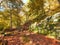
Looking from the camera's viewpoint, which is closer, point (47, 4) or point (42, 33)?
point (42, 33)

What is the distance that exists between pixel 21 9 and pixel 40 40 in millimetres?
14601

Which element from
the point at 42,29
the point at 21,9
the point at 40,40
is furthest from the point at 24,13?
the point at 40,40

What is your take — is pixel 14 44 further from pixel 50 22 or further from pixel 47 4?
pixel 47 4

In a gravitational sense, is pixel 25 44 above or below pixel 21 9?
below

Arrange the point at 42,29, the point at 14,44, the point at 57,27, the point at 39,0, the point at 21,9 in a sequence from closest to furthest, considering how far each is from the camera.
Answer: the point at 14,44 < the point at 57,27 < the point at 42,29 < the point at 39,0 < the point at 21,9

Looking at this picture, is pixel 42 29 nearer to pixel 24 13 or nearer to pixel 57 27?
pixel 57 27

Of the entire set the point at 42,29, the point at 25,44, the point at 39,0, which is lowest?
the point at 25,44

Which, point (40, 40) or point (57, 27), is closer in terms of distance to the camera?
point (40, 40)

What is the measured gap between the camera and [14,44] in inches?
384

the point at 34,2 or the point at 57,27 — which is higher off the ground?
the point at 34,2

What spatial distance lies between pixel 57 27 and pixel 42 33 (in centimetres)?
144

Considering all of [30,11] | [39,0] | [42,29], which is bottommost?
[42,29]

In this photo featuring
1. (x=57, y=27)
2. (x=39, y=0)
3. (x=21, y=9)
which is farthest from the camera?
(x=21, y=9)

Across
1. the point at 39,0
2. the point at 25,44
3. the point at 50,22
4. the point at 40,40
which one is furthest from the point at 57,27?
the point at 39,0
